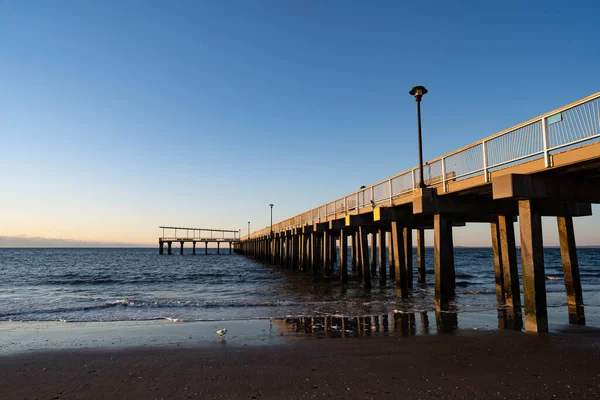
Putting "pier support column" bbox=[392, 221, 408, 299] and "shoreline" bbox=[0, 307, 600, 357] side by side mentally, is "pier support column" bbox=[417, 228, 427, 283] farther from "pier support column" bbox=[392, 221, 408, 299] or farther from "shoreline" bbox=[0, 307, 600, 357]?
"shoreline" bbox=[0, 307, 600, 357]

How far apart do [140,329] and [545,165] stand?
11058mm

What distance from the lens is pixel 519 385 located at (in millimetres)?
5480

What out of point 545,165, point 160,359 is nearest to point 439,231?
point 545,165

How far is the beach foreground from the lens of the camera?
5375mm

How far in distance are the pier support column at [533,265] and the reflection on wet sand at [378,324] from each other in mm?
917

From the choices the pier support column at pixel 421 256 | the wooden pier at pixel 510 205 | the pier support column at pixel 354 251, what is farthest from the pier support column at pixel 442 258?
the pier support column at pixel 354 251

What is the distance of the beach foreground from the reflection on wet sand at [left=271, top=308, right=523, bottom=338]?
Result: 1.16m

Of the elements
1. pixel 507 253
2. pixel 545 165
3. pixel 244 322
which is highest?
pixel 545 165

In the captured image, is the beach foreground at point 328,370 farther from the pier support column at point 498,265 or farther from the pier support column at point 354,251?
the pier support column at point 354,251

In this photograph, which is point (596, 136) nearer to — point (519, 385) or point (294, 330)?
point (519, 385)

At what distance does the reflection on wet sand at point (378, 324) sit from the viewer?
9.63m

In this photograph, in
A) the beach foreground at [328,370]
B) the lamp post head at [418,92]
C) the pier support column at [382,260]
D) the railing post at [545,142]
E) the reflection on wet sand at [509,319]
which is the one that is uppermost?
the lamp post head at [418,92]

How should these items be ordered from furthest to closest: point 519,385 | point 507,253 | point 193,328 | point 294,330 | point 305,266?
point 305,266 → point 507,253 → point 193,328 → point 294,330 → point 519,385

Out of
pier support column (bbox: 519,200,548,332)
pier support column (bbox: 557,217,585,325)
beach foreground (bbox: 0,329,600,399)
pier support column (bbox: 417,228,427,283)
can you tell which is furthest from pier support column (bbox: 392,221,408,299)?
pier support column (bbox: 417,228,427,283)
